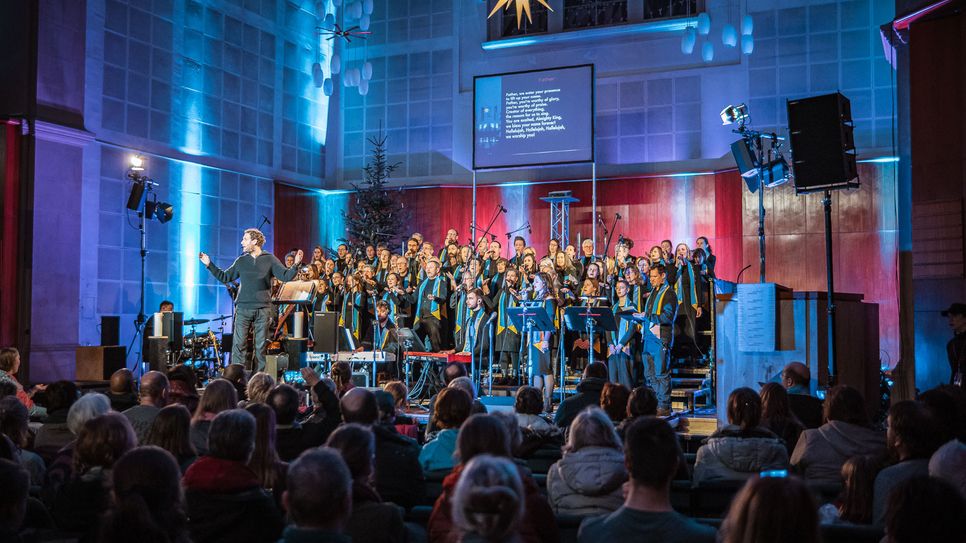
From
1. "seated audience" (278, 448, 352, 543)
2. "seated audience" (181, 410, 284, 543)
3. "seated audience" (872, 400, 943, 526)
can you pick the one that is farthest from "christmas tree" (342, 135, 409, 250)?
"seated audience" (278, 448, 352, 543)

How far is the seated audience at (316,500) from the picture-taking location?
8.75 feet

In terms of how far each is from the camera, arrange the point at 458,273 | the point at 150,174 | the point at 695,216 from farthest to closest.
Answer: the point at 695,216 < the point at 150,174 < the point at 458,273

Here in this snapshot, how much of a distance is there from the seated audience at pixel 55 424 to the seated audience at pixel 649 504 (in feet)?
13.1

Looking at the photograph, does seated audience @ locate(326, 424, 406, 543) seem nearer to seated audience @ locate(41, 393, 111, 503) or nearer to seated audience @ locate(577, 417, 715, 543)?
seated audience @ locate(577, 417, 715, 543)

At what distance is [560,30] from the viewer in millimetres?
18547

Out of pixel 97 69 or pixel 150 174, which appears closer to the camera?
pixel 97 69

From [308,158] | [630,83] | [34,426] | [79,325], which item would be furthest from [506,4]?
[34,426]

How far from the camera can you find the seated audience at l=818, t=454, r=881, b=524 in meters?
3.66

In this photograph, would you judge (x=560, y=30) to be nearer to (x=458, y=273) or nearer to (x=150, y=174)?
(x=458, y=273)

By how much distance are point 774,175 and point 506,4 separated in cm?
1007

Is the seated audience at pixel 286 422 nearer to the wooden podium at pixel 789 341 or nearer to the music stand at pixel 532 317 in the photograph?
the wooden podium at pixel 789 341

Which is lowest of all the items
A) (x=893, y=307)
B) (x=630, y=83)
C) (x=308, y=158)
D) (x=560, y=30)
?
(x=893, y=307)

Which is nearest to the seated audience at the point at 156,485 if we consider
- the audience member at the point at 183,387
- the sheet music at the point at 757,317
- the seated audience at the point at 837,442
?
the seated audience at the point at 837,442

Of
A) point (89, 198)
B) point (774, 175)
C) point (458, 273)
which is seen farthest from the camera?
point (89, 198)
